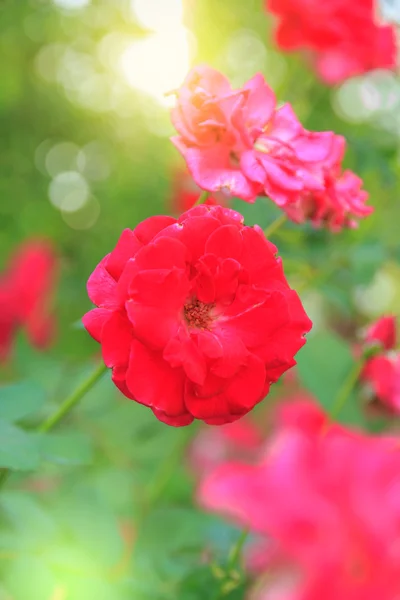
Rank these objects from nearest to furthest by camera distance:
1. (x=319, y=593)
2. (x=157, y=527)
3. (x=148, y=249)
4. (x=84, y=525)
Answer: (x=148, y=249) → (x=319, y=593) → (x=84, y=525) → (x=157, y=527)

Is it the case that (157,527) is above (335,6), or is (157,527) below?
below

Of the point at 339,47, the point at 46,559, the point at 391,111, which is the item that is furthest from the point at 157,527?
Answer: the point at 391,111

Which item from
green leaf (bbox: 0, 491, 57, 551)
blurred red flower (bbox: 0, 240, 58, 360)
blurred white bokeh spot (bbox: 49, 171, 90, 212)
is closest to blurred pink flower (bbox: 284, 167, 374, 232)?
green leaf (bbox: 0, 491, 57, 551)

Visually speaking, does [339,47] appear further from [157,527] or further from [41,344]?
[41,344]

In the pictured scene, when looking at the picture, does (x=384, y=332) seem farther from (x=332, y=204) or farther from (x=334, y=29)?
(x=334, y=29)

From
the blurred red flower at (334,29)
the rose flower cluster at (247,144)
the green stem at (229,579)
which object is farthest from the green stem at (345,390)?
the blurred red flower at (334,29)

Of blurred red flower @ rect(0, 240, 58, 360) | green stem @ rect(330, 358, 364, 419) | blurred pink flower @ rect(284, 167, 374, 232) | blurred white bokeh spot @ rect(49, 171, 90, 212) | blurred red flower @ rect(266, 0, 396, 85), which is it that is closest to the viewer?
blurred pink flower @ rect(284, 167, 374, 232)

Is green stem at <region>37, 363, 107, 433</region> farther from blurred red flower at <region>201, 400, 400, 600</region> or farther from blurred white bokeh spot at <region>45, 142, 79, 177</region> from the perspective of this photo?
blurred white bokeh spot at <region>45, 142, 79, 177</region>
